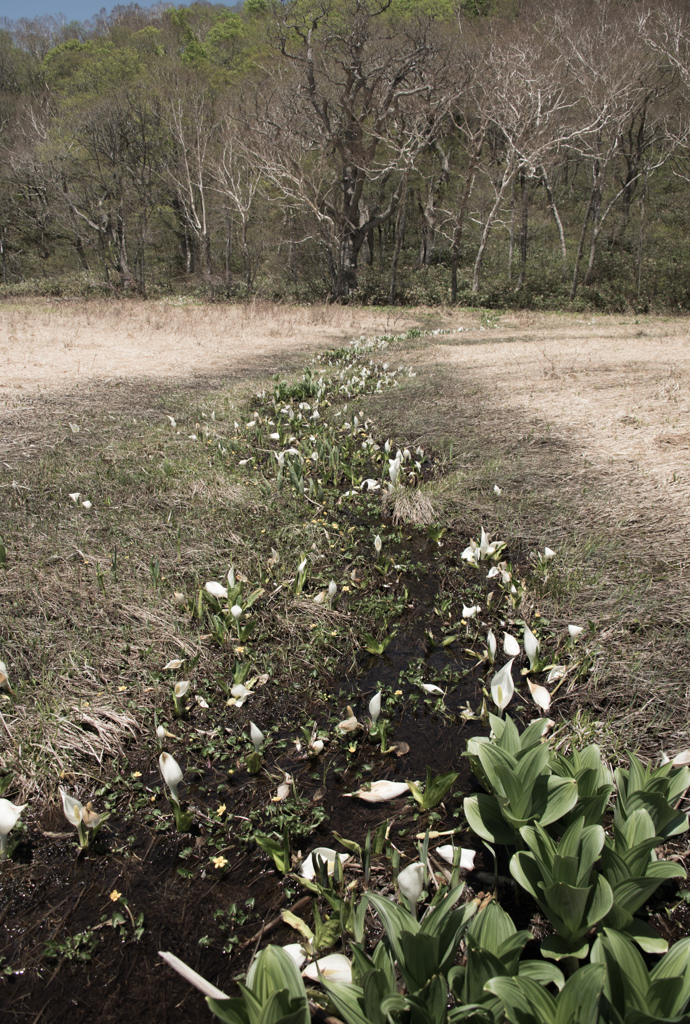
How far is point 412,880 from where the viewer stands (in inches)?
60.1

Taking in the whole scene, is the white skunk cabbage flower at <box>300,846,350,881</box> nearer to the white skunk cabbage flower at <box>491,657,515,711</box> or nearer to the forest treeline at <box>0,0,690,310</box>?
the white skunk cabbage flower at <box>491,657,515,711</box>

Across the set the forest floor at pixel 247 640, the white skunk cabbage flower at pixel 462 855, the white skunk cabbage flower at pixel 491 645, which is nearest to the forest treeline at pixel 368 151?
the forest floor at pixel 247 640

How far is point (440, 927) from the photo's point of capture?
56.7 inches

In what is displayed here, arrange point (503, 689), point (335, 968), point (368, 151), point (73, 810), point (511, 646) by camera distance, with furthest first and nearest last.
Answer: point (368, 151), point (511, 646), point (503, 689), point (73, 810), point (335, 968)

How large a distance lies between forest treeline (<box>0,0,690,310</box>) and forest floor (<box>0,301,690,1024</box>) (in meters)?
18.8

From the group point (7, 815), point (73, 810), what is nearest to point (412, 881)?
point (73, 810)

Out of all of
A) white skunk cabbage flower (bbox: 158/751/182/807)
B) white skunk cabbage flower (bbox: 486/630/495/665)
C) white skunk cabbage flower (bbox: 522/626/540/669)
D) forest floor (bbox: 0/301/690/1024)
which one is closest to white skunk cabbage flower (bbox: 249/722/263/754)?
forest floor (bbox: 0/301/690/1024)

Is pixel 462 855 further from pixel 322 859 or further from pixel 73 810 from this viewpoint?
pixel 73 810

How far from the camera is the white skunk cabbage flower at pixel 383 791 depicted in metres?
2.11

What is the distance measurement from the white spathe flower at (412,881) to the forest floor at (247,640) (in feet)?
1.63

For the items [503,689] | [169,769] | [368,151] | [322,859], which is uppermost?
[368,151]

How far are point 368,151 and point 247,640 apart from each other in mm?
23369

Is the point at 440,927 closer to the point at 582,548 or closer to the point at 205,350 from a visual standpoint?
the point at 582,548

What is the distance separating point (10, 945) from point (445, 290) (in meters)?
25.6
